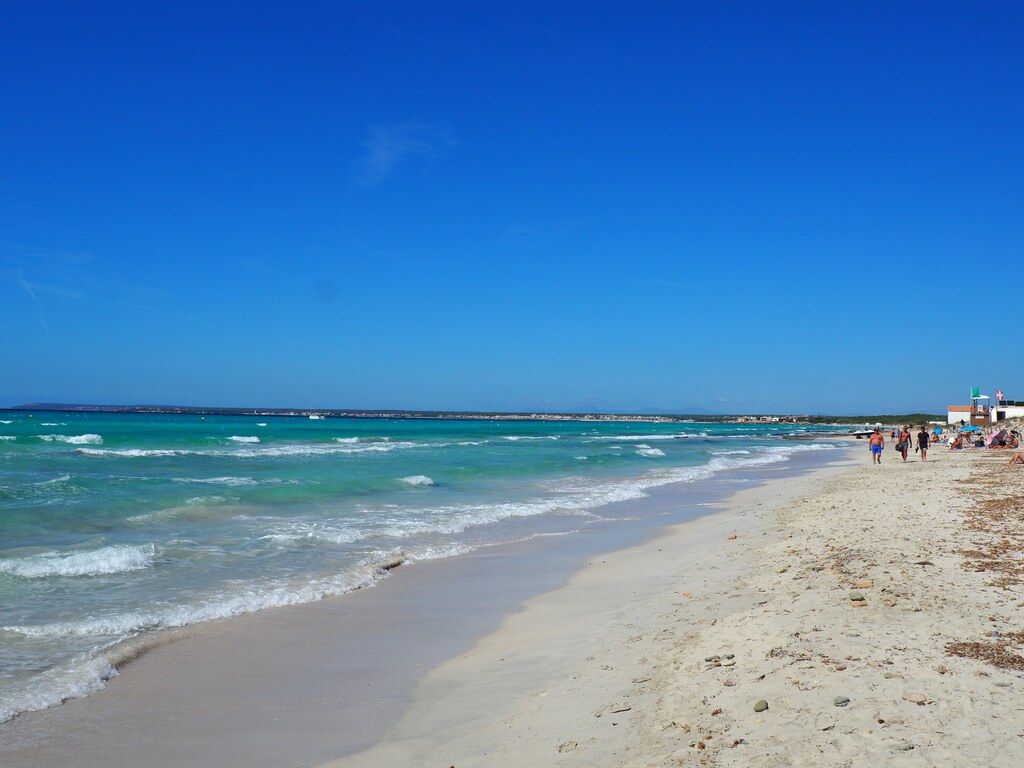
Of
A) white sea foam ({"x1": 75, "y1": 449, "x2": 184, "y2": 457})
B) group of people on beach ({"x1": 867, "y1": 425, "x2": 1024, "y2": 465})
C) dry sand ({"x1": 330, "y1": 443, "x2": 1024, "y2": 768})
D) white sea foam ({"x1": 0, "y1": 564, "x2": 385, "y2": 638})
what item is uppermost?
group of people on beach ({"x1": 867, "y1": 425, "x2": 1024, "y2": 465})

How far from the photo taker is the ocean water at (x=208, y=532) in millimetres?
7270

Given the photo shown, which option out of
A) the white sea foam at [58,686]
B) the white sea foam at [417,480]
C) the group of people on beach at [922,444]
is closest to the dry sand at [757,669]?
the white sea foam at [58,686]

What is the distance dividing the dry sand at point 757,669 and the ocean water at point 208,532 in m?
3.09

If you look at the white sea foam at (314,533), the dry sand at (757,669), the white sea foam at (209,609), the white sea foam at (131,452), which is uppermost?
the dry sand at (757,669)

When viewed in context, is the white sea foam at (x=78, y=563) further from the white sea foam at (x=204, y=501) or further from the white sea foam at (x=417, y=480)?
the white sea foam at (x=417, y=480)

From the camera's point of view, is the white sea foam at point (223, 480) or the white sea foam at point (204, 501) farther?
the white sea foam at point (223, 480)

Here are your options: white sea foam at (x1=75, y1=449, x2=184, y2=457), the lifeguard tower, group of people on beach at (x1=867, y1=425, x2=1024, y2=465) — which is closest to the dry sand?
group of people on beach at (x1=867, y1=425, x2=1024, y2=465)

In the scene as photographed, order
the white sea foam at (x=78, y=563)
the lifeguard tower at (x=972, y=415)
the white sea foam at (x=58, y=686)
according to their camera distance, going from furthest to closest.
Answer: the lifeguard tower at (x=972, y=415)
the white sea foam at (x=78, y=563)
the white sea foam at (x=58, y=686)

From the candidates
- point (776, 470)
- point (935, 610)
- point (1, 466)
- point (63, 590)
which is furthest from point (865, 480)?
point (1, 466)

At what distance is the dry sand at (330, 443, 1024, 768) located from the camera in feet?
13.1

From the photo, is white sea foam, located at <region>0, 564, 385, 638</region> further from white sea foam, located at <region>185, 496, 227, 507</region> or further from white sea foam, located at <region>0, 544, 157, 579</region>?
white sea foam, located at <region>185, 496, 227, 507</region>

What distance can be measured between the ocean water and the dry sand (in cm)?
309

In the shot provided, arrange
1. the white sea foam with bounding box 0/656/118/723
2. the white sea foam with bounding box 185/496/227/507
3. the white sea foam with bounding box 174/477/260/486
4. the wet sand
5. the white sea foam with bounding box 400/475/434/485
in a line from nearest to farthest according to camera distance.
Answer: the wet sand → the white sea foam with bounding box 0/656/118/723 → the white sea foam with bounding box 185/496/227/507 → the white sea foam with bounding box 174/477/260/486 → the white sea foam with bounding box 400/475/434/485

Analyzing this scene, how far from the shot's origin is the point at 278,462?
31031 mm
